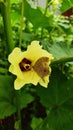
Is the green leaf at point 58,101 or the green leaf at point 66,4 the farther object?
the green leaf at point 66,4

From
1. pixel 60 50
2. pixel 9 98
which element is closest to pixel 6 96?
pixel 9 98

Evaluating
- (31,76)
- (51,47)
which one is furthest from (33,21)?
(31,76)

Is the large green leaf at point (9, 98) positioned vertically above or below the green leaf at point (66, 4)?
below

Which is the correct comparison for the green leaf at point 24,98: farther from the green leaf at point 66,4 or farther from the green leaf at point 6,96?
the green leaf at point 66,4

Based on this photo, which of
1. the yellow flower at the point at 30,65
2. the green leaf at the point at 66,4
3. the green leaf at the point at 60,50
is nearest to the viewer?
the yellow flower at the point at 30,65

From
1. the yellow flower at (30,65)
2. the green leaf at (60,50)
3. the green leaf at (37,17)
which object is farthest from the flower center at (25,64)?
the green leaf at (37,17)

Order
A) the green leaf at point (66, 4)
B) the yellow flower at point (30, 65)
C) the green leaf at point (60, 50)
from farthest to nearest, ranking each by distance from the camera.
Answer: the green leaf at point (66, 4)
the green leaf at point (60, 50)
the yellow flower at point (30, 65)

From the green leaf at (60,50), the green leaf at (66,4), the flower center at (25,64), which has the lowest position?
the green leaf at (60,50)

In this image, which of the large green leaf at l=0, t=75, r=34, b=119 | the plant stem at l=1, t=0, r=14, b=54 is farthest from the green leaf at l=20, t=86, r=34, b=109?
the plant stem at l=1, t=0, r=14, b=54

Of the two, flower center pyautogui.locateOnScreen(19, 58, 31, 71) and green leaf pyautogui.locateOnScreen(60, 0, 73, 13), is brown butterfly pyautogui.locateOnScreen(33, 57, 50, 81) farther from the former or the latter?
green leaf pyautogui.locateOnScreen(60, 0, 73, 13)
